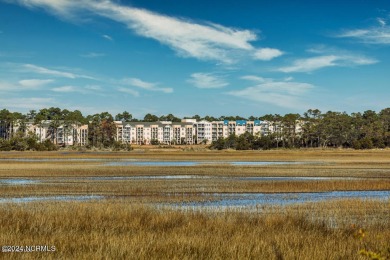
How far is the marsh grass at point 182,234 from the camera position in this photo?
12.4m

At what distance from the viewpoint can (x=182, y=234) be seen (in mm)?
15242

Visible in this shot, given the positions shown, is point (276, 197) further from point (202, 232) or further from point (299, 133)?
point (299, 133)

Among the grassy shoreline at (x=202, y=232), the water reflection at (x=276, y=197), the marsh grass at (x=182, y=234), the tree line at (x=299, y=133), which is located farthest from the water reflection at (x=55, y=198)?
the tree line at (x=299, y=133)

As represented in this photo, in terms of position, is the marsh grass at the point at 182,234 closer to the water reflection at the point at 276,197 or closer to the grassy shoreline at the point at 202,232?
the grassy shoreline at the point at 202,232

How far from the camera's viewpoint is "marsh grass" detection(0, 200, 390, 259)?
12445 mm

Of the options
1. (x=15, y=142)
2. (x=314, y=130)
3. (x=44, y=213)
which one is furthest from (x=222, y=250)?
(x=314, y=130)

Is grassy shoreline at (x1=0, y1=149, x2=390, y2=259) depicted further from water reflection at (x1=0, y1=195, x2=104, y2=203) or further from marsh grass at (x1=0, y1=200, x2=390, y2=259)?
water reflection at (x1=0, y1=195, x2=104, y2=203)

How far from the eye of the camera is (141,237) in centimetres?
1444

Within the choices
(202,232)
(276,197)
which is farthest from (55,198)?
(202,232)

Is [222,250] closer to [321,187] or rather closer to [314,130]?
[321,187]

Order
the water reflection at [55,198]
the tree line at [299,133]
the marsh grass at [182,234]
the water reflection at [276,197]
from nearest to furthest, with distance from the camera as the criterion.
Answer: the marsh grass at [182,234]
the water reflection at [276,197]
the water reflection at [55,198]
the tree line at [299,133]

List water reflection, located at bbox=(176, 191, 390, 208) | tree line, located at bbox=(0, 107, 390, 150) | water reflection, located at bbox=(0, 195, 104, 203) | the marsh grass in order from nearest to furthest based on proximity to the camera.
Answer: the marsh grass, water reflection, located at bbox=(176, 191, 390, 208), water reflection, located at bbox=(0, 195, 104, 203), tree line, located at bbox=(0, 107, 390, 150)

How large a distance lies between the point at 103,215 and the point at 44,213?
239cm

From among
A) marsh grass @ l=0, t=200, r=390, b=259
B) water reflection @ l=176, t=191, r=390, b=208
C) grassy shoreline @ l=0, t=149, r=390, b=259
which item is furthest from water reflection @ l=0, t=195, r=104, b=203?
water reflection @ l=176, t=191, r=390, b=208
